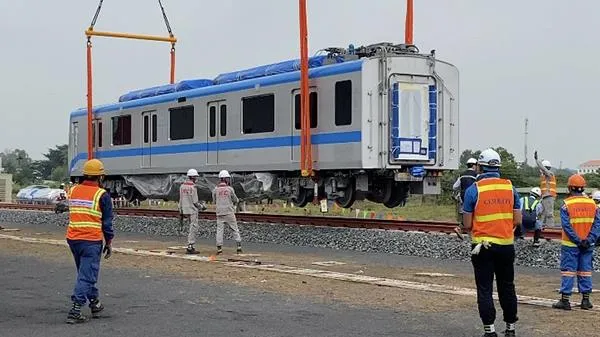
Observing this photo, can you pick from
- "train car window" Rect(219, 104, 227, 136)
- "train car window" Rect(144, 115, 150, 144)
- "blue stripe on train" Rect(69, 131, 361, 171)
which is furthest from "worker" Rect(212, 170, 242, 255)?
"train car window" Rect(144, 115, 150, 144)

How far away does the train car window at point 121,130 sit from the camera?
1094 inches

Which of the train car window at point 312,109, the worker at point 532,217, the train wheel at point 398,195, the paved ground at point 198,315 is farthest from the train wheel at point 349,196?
the paved ground at point 198,315

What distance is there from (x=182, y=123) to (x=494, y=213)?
57.6 ft

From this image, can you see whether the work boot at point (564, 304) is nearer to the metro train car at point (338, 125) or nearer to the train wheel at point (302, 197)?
the metro train car at point (338, 125)

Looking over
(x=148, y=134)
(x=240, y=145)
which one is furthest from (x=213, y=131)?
(x=148, y=134)

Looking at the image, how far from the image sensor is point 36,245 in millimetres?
18531

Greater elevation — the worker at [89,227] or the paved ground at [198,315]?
the worker at [89,227]

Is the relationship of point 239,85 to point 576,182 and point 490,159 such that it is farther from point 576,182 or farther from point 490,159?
point 490,159

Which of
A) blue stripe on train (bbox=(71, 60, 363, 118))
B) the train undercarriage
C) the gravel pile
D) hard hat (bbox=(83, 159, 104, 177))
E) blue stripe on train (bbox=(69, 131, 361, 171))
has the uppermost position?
blue stripe on train (bbox=(71, 60, 363, 118))

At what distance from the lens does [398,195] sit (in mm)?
20453

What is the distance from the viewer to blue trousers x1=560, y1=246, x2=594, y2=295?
390 inches

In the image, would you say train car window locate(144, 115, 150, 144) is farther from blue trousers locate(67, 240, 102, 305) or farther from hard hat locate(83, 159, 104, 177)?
blue trousers locate(67, 240, 102, 305)

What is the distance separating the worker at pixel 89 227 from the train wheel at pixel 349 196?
1141 centimetres

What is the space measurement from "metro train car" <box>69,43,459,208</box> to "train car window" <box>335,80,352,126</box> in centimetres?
2
